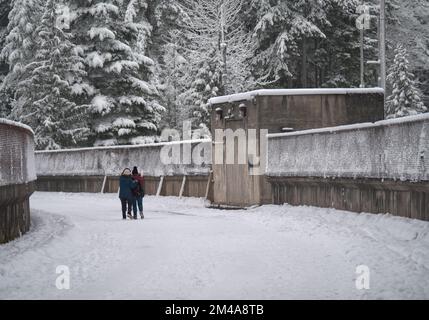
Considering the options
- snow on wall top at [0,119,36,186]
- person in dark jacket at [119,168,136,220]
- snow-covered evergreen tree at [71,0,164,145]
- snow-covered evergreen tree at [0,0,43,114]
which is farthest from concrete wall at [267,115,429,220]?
snow-covered evergreen tree at [0,0,43,114]

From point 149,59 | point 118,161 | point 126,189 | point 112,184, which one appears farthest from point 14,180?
point 149,59

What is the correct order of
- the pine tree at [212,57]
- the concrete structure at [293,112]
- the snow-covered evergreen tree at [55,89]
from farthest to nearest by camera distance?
the pine tree at [212,57]
the snow-covered evergreen tree at [55,89]
the concrete structure at [293,112]

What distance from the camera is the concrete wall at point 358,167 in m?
12.9

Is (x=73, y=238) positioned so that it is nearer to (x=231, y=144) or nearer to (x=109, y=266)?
(x=109, y=266)

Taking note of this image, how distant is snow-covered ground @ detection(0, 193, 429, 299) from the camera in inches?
330

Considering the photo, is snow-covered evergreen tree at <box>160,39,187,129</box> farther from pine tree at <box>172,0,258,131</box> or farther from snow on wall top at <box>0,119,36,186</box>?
snow on wall top at <box>0,119,36,186</box>

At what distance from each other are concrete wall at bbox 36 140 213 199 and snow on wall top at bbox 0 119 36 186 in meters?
9.62

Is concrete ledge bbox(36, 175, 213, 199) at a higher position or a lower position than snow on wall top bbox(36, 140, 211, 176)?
lower

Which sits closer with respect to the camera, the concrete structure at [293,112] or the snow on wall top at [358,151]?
the snow on wall top at [358,151]

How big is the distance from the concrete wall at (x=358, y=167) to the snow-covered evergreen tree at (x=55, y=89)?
78.4 feet

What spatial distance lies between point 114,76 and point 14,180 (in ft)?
102

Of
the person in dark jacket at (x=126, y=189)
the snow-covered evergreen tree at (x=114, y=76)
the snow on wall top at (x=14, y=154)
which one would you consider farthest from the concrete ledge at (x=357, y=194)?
the snow-covered evergreen tree at (x=114, y=76)

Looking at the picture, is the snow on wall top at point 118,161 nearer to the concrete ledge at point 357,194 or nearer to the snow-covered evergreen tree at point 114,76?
the concrete ledge at point 357,194
